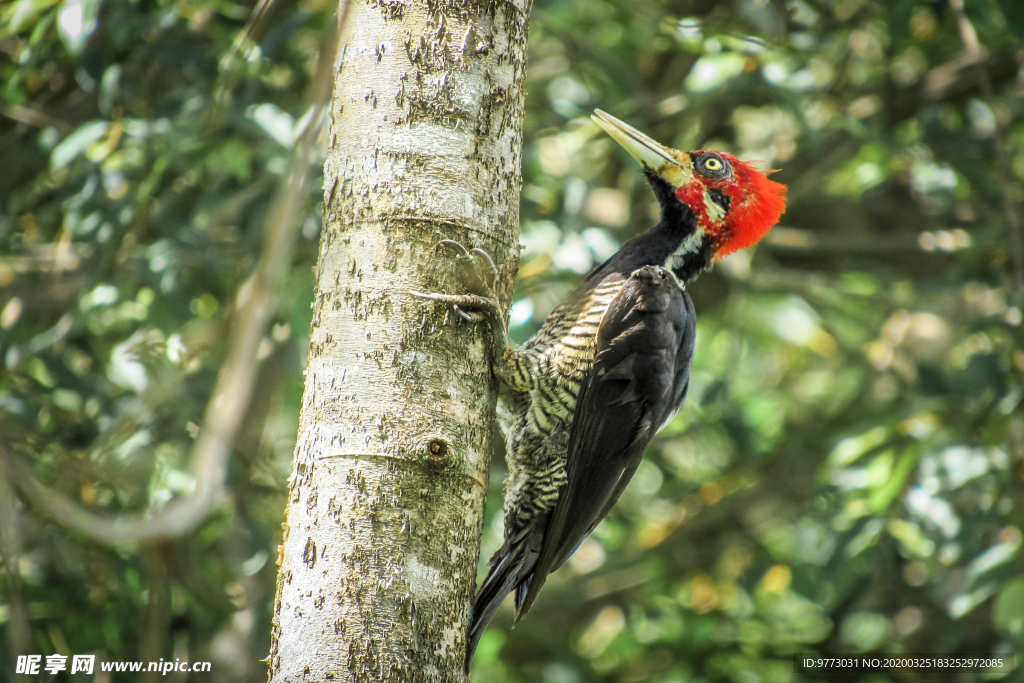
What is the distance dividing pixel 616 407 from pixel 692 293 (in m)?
2.35

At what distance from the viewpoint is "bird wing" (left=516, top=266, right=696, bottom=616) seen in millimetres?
2553

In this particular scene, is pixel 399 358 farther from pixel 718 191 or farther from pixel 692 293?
pixel 692 293

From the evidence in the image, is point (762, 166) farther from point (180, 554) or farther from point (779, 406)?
point (180, 554)

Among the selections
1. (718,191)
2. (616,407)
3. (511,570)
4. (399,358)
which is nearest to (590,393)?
(616,407)

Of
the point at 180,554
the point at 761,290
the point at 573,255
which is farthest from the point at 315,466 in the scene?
the point at 761,290

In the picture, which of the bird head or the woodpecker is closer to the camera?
the woodpecker

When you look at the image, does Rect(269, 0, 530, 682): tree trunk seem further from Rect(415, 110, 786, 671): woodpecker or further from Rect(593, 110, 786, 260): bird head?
Rect(593, 110, 786, 260): bird head

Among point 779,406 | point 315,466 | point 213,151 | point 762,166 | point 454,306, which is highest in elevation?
point 454,306

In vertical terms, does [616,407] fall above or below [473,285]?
below

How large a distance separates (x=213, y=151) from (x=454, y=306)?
1.85 meters

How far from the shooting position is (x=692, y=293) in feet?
15.9

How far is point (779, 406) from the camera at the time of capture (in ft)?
16.1

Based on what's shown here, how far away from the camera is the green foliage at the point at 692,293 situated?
3186mm

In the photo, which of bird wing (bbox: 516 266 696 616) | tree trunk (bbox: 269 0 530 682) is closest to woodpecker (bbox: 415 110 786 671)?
bird wing (bbox: 516 266 696 616)
